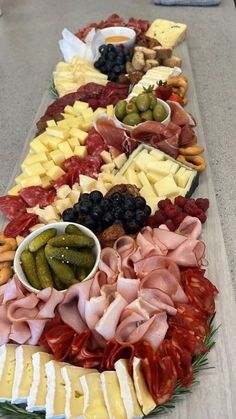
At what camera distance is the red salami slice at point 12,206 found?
1.43 metres

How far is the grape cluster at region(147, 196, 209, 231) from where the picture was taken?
1284 mm

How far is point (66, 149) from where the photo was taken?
159 cm

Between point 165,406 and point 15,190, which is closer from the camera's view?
point 165,406

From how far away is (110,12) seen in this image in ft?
9.34

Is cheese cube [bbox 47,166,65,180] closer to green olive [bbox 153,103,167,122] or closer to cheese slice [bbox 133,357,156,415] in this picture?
green olive [bbox 153,103,167,122]

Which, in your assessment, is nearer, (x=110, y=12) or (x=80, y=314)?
(x=80, y=314)

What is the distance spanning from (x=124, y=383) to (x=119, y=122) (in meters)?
0.98

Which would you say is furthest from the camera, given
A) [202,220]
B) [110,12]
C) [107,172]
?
[110,12]

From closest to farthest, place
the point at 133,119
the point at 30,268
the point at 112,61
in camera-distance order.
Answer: the point at 30,268
the point at 133,119
the point at 112,61

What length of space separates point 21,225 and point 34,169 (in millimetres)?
254

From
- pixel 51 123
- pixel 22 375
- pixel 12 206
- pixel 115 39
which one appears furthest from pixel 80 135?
pixel 22 375

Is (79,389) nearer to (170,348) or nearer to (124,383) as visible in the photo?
(124,383)

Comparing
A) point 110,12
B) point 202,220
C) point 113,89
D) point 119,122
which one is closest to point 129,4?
point 110,12

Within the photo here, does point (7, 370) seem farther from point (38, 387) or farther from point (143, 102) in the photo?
point (143, 102)
